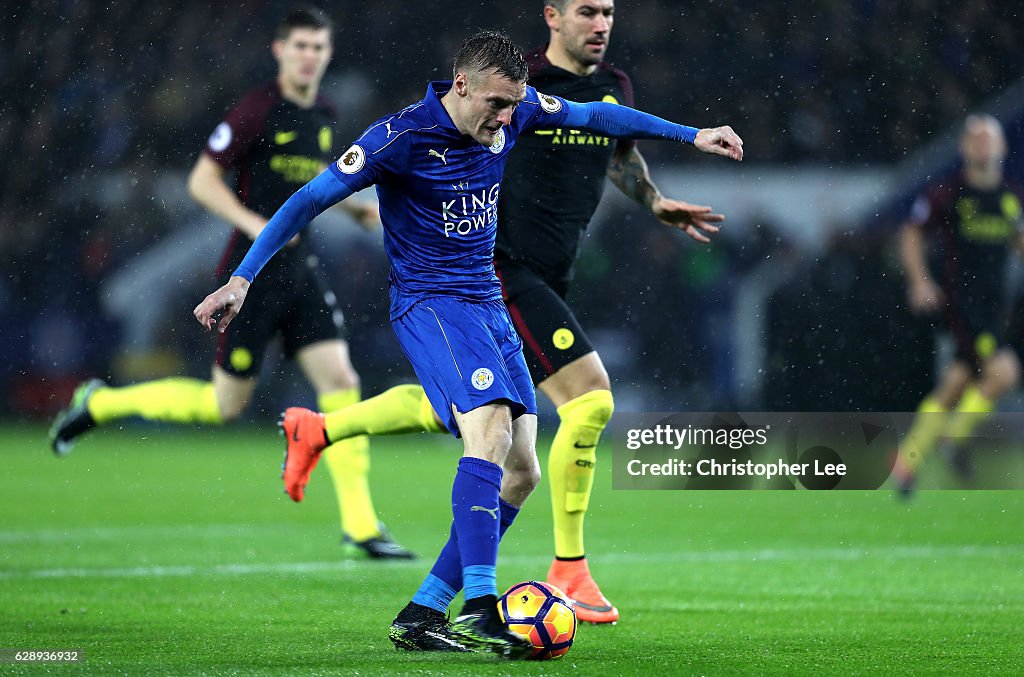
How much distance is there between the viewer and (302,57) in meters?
8.15

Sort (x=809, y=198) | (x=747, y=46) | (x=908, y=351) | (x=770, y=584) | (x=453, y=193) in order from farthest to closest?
1. (x=747, y=46)
2. (x=809, y=198)
3. (x=908, y=351)
4. (x=770, y=584)
5. (x=453, y=193)

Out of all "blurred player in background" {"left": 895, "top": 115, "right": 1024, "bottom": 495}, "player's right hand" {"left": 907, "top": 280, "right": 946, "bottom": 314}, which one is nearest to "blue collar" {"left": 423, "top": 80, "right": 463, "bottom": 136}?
"blurred player in background" {"left": 895, "top": 115, "right": 1024, "bottom": 495}

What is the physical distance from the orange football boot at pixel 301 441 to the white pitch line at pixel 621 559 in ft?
2.13

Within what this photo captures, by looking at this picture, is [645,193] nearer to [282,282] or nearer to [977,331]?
[282,282]

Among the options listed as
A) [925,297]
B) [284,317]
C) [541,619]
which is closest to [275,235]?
[541,619]

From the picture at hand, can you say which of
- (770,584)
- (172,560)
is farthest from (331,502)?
(770,584)

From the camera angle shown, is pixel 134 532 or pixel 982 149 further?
pixel 982 149

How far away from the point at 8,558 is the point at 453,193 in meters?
3.47

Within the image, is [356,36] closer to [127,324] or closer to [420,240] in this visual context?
[127,324]

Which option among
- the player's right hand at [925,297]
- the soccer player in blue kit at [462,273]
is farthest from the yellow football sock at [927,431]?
the soccer player in blue kit at [462,273]

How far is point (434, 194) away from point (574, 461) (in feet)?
4.24

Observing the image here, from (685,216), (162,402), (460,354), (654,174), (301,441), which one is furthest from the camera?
(654,174)

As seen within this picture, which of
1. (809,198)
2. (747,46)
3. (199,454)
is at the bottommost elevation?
(199,454)

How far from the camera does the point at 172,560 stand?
7.12m
